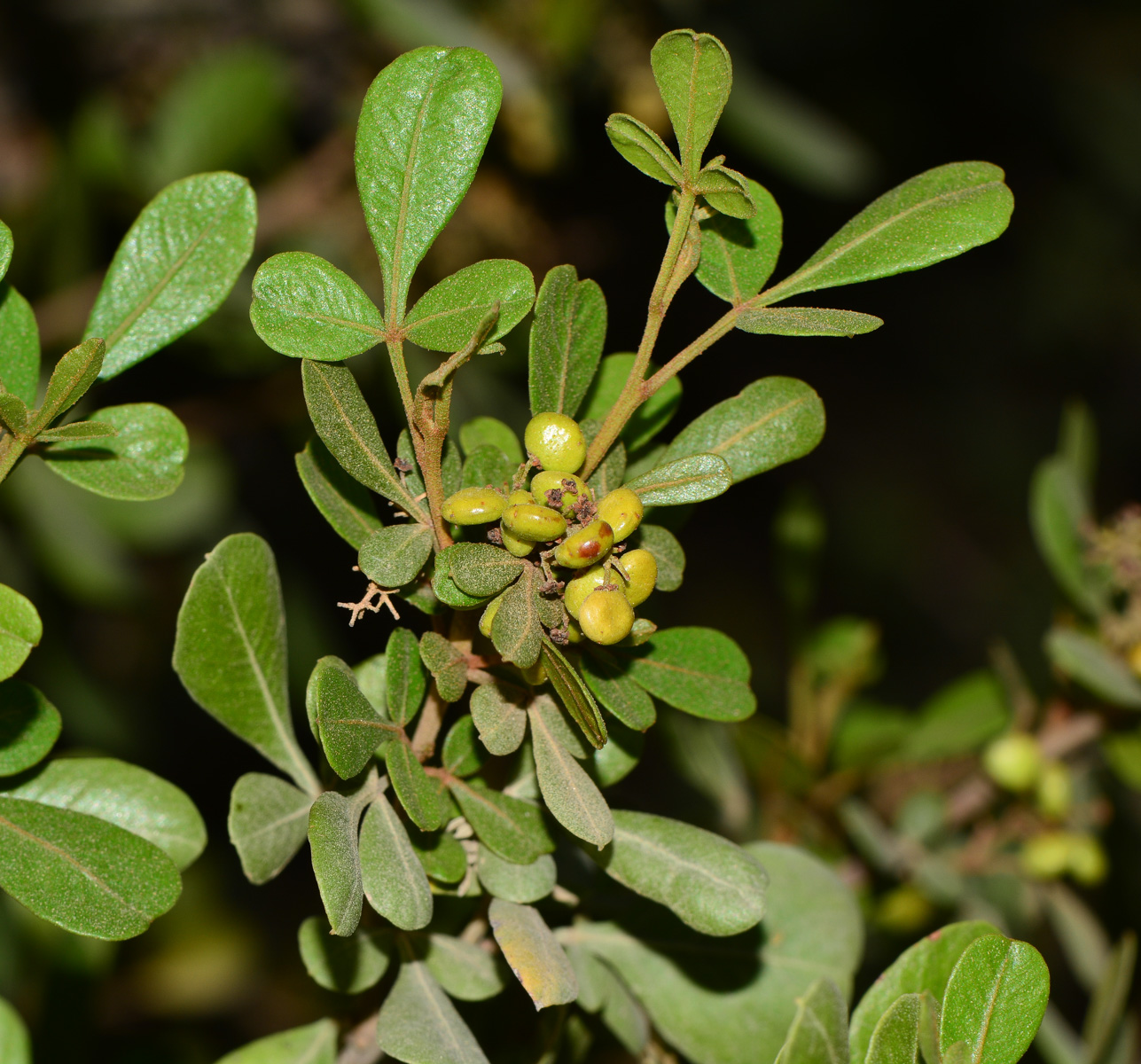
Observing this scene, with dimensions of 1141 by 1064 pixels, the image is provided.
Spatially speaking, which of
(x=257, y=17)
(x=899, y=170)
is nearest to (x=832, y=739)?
(x=257, y=17)

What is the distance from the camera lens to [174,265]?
2.56ft

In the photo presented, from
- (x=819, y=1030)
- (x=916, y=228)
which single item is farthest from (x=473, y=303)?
(x=819, y=1030)

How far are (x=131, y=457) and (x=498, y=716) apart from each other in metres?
0.32

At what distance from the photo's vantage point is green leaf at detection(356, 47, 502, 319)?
689 millimetres

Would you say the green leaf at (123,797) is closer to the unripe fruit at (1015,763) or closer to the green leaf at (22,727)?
the green leaf at (22,727)

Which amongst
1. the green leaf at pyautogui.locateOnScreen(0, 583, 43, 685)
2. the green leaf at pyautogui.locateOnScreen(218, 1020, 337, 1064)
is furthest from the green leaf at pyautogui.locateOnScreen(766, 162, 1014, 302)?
the green leaf at pyautogui.locateOnScreen(218, 1020, 337, 1064)

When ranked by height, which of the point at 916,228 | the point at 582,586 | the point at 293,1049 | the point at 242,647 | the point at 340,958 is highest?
the point at 916,228

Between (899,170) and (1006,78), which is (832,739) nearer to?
(899,170)

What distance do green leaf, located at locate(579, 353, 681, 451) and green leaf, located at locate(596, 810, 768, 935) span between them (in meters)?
0.28

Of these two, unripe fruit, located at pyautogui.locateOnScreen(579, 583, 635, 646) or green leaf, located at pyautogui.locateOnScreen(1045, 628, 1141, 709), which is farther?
green leaf, located at pyautogui.locateOnScreen(1045, 628, 1141, 709)

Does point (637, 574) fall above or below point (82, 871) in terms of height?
above

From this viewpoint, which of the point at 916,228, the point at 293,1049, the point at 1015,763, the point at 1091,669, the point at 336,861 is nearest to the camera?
the point at 336,861

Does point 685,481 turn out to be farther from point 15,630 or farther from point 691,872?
point 15,630

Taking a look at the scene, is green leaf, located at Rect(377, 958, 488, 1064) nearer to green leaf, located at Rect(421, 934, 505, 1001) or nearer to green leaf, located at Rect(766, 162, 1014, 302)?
green leaf, located at Rect(421, 934, 505, 1001)
